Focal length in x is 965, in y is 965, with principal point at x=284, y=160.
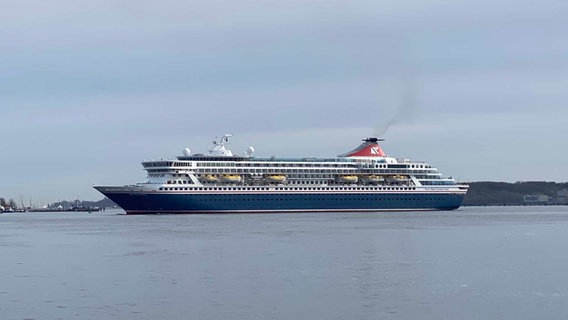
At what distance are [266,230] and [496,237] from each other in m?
16.1

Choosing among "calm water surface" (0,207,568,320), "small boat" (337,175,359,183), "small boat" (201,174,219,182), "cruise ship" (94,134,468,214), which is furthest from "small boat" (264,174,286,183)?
"calm water surface" (0,207,568,320)

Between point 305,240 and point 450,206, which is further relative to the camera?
point 450,206

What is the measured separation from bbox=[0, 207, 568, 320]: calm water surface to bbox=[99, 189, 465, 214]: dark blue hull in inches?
1841

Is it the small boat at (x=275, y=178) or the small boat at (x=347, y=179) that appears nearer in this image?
the small boat at (x=275, y=178)

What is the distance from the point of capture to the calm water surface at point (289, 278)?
2572 cm

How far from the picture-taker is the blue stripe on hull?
Result: 100m

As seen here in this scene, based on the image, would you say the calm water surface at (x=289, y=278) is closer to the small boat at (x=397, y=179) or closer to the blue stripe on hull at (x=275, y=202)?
the blue stripe on hull at (x=275, y=202)

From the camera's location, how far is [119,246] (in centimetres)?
4909

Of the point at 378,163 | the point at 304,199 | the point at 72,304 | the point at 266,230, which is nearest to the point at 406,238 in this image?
the point at 266,230

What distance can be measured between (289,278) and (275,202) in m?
73.3

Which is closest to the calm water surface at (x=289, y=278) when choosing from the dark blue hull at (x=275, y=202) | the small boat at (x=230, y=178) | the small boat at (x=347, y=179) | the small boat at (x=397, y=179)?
the dark blue hull at (x=275, y=202)

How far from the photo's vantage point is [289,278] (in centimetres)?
3244

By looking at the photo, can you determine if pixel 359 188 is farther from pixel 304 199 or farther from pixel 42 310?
pixel 42 310

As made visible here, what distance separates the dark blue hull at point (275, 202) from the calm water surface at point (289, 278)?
153 ft
